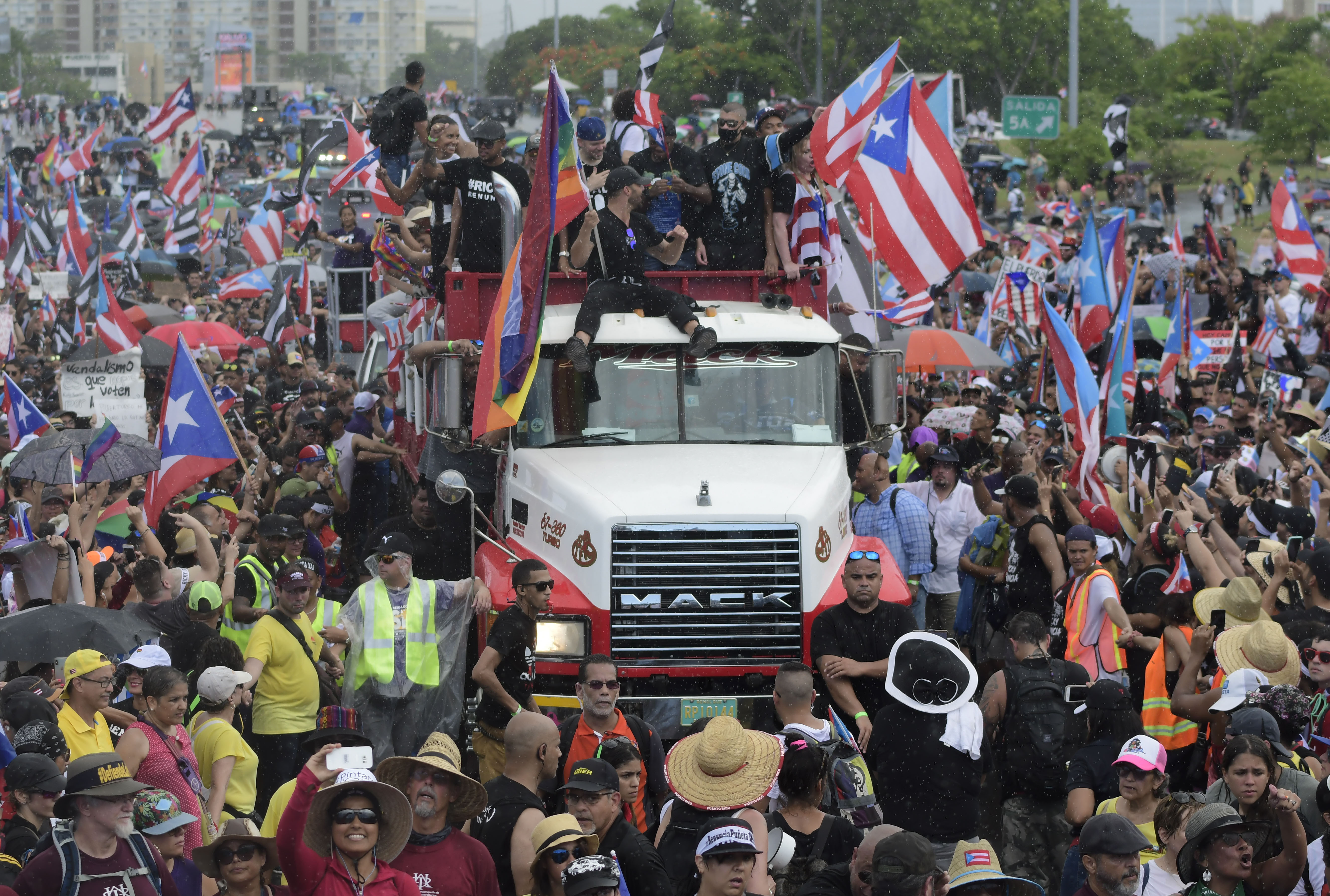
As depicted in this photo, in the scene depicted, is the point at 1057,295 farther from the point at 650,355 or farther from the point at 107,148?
the point at 107,148

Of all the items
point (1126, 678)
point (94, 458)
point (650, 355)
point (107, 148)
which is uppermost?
point (107, 148)

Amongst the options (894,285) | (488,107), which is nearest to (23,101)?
(488,107)

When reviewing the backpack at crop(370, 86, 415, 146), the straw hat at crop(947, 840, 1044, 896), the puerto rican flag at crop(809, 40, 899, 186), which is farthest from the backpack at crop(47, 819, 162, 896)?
the backpack at crop(370, 86, 415, 146)

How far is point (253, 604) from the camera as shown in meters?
9.56

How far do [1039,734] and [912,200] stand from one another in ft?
23.9

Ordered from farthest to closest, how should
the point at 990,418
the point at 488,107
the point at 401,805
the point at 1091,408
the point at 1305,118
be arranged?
the point at 488,107, the point at 1305,118, the point at 990,418, the point at 1091,408, the point at 401,805

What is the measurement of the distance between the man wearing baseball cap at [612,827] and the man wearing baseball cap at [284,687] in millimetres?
2923

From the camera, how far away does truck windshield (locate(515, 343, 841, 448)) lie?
10648 mm

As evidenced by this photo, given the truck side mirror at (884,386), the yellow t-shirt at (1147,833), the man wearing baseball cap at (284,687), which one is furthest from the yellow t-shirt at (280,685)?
the yellow t-shirt at (1147,833)

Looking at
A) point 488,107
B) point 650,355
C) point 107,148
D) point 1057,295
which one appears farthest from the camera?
point 488,107

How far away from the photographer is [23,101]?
106562 mm

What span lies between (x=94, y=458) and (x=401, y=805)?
6.04 m

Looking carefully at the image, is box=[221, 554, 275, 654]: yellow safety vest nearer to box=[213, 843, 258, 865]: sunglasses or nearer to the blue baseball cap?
box=[213, 843, 258, 865]: sunglasses

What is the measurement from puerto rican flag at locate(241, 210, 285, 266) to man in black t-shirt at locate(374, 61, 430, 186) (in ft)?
43.1
